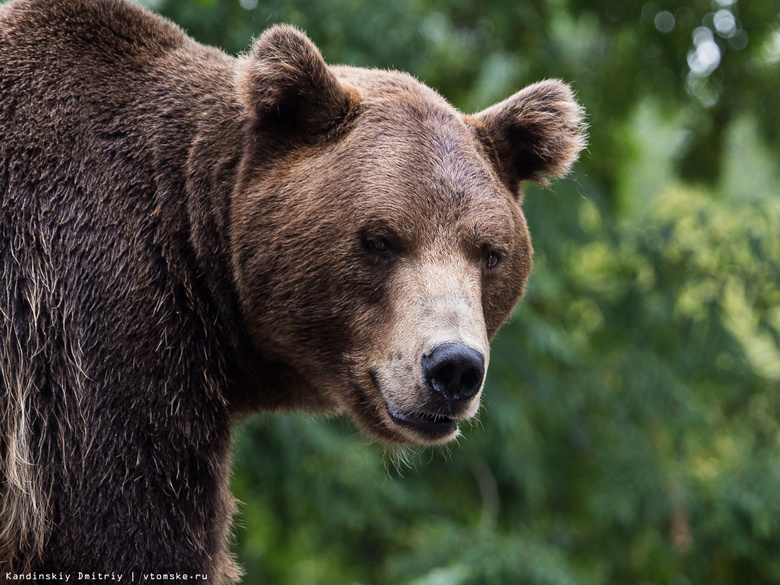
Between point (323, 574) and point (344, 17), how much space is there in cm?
768

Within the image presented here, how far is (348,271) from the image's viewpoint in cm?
346

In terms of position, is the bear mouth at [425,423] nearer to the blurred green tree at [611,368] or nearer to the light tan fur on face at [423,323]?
the light tan fur on face at [423,323]

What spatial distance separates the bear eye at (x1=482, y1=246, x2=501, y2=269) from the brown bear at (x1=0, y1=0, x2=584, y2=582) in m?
0.02

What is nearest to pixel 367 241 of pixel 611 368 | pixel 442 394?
pixel 442 394

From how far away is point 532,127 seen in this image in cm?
405

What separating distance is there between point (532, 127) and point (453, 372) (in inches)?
56.1

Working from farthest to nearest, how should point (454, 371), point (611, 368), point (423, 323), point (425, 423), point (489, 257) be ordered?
point (611, 368)
point (489, 257)
point (425, 423)
point (423, 323)
point (454, 371)

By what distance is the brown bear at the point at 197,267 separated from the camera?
10.5 ft

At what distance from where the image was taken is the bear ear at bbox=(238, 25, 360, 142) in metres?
3.49

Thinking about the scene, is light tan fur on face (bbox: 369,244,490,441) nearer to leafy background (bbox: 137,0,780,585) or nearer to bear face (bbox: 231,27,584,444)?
bear face (bbox: 231,27,584,444)

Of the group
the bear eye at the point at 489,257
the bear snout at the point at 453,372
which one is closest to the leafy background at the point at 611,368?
the bear eye at the point at 489,257

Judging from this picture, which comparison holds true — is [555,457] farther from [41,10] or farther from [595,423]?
[41,10]

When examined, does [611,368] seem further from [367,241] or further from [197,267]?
[197,267]

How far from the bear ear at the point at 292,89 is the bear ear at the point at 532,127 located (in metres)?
0.70
